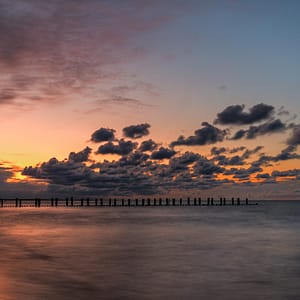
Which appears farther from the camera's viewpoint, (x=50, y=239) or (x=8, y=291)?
(x=50, y=239)

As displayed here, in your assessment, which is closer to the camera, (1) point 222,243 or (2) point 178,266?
(2) point 178,266

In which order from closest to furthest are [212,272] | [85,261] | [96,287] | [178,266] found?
[96,287] < [212,272] < [178,266] < [85,261]

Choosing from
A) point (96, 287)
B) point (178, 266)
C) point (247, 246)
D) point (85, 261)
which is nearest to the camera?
point (96, 287)

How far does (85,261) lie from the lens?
2273 centimetres

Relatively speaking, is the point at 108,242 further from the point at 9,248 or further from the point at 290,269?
the point at 290,269

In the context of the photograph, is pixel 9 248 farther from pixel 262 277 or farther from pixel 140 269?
pixel 262 277

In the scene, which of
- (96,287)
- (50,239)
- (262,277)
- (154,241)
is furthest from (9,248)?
(262,277)

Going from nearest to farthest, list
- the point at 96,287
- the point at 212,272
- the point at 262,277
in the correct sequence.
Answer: the point at 96,287
the point at 262,277
the point at 212,272

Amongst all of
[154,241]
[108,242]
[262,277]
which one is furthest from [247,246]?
[262,277]

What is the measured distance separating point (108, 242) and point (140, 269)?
1204 cm

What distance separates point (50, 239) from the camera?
34.2 meters

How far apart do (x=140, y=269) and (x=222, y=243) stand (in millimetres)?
13091

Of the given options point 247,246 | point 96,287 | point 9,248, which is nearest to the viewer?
point 96,287

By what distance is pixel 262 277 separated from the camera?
1845cm
